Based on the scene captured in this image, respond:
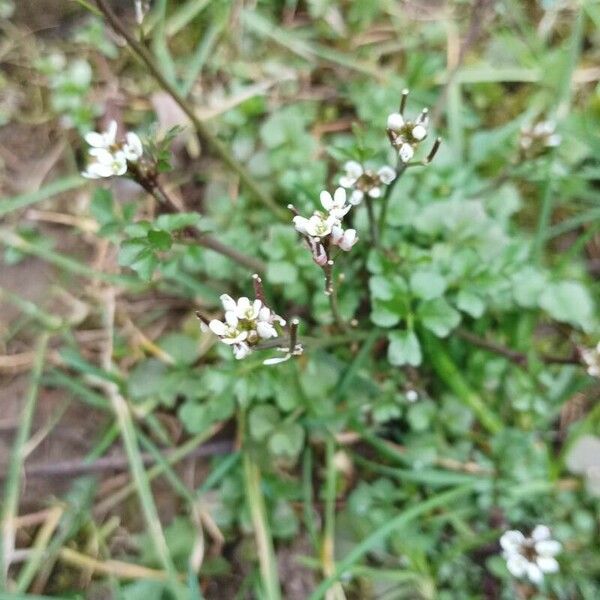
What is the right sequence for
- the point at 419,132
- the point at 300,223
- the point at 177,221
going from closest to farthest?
the point at 300,223
the point at 419,132
the point at 177,221

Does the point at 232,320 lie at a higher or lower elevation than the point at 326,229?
lower

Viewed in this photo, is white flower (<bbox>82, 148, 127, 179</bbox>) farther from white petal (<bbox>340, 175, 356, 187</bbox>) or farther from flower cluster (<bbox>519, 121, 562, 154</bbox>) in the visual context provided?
flower cluster (<bbox>519, 121, 562, 154</bbox>)

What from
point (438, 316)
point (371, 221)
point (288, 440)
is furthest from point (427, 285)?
point (288, 440)

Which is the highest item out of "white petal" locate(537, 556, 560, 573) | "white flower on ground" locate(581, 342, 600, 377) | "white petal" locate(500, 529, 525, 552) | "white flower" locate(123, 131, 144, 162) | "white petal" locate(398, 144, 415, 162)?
"white flower" locate(123, 131, 144, 162)

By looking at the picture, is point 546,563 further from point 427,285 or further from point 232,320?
point 232,320

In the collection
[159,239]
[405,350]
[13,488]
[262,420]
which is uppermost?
[159,239]

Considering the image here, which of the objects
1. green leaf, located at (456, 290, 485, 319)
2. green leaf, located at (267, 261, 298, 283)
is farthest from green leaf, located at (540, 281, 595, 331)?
green leaf, located at (267, 261, 298, 283)

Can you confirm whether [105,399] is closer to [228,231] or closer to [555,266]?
[228,231]
